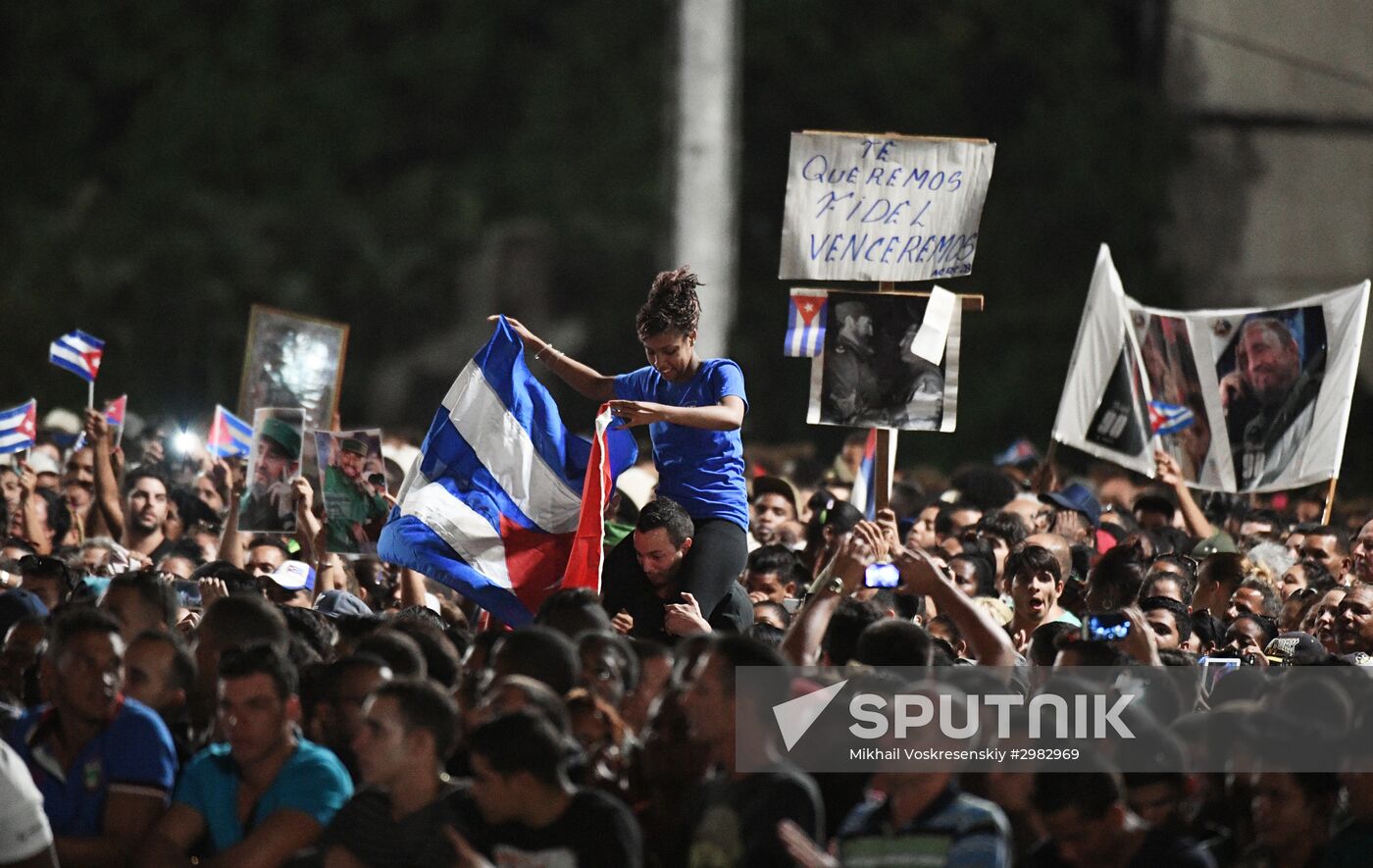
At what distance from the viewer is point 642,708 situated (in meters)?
6.56

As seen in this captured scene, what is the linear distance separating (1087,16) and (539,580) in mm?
17375

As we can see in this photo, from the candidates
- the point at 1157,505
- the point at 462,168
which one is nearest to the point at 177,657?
the point at 1157,505

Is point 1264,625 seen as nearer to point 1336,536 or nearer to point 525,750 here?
point 1336,536

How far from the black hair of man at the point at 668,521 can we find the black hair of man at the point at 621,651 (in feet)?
4.86

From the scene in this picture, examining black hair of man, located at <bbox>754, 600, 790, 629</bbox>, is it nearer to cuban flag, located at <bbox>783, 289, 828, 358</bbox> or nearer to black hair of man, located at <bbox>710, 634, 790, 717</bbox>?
cuban flag, located at <bbox>783, 289, 828, 358</bbox>

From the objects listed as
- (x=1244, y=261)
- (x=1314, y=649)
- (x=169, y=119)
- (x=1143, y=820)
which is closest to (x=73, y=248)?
(x=169, y=119)

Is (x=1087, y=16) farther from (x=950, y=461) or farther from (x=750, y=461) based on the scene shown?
(x=750, y=461)

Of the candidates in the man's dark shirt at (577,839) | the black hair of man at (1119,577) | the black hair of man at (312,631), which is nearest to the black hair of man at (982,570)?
the black hair of man at (1119,577)

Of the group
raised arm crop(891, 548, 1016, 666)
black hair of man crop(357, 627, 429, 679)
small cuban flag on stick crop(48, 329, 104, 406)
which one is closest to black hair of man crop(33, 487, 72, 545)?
small cuban flag on stick crop(48, 329, 104, 406)

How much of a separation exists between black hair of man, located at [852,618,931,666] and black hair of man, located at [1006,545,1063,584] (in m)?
2.54

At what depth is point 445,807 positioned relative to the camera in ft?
18.2

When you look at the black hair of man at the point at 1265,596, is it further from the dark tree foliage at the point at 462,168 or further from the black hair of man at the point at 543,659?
the dark tree foliage at the point at 462,168

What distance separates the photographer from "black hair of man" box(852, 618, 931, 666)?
635 cm

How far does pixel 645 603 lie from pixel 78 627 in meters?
2.43
